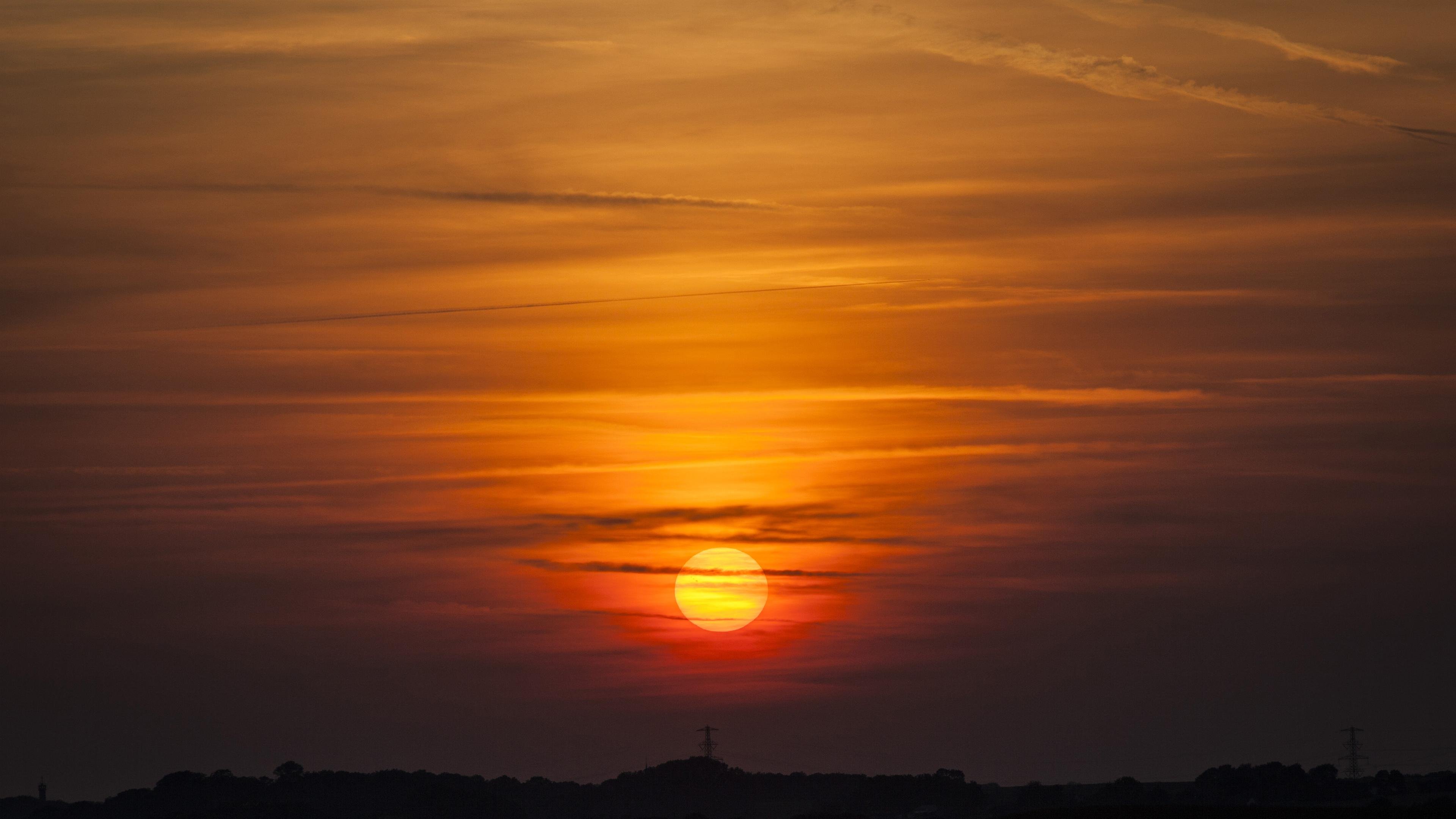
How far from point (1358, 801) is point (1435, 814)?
79175 millimetres

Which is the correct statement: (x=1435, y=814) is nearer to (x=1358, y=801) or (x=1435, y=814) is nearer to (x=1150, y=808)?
(x=1150, y=808)

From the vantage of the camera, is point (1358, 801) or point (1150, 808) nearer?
point (1150, 808)

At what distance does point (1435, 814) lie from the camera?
122m

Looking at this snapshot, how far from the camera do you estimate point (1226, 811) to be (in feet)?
404

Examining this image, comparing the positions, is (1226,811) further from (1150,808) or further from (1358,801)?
(1358,801)

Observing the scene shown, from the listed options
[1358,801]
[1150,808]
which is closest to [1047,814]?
[1150,808]

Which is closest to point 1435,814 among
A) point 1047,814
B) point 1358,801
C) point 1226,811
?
point 1226,811

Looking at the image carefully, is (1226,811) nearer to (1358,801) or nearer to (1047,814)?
(1047,814)

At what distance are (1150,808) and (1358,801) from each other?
75792 mm

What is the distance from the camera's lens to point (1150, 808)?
13250cm

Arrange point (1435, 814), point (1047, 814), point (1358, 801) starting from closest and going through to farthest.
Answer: point (1435, 814) → point (1047, 814) → point (1358, 801)

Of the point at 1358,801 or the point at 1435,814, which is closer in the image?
the point at 1435,814

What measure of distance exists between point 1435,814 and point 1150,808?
65.4 feet

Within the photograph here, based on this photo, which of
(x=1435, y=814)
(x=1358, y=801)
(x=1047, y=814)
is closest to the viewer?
(x=1435, y=814)
